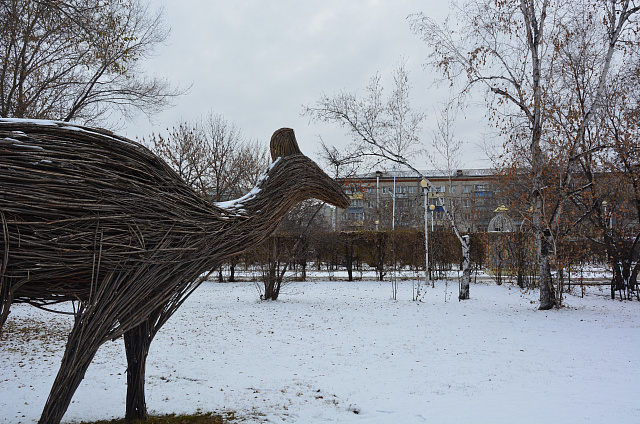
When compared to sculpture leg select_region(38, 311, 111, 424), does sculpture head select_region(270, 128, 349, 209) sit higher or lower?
higher

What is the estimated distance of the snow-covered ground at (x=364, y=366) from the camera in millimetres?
4012

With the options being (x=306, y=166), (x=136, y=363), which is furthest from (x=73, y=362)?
(x=306, y=166)

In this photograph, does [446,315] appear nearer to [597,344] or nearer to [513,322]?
[513,322]

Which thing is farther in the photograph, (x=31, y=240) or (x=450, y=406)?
(x=450, y=406)

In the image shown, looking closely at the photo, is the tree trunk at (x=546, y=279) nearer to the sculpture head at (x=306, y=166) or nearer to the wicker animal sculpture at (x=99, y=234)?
the sculpture head at (x=306, y=166)

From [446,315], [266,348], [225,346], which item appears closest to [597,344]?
[446,315]

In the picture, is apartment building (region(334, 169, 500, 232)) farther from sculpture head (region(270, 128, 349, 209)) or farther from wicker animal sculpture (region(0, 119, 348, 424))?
wicker animal sculpture (region(0, 119, 348, 424))

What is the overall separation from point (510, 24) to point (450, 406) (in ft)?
30.5

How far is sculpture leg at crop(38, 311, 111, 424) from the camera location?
2.40 m

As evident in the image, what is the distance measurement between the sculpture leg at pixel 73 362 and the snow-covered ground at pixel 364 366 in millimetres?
1411

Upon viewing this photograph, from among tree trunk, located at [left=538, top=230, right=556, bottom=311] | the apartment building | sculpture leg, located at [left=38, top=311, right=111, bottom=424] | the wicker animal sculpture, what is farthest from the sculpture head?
the apartment building

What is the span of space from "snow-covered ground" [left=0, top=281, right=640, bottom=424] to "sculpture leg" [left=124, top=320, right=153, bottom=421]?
0.65 meters

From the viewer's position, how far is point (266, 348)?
21.8 feet

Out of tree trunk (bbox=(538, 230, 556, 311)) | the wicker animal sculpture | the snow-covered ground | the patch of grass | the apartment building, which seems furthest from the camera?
the apartment building
